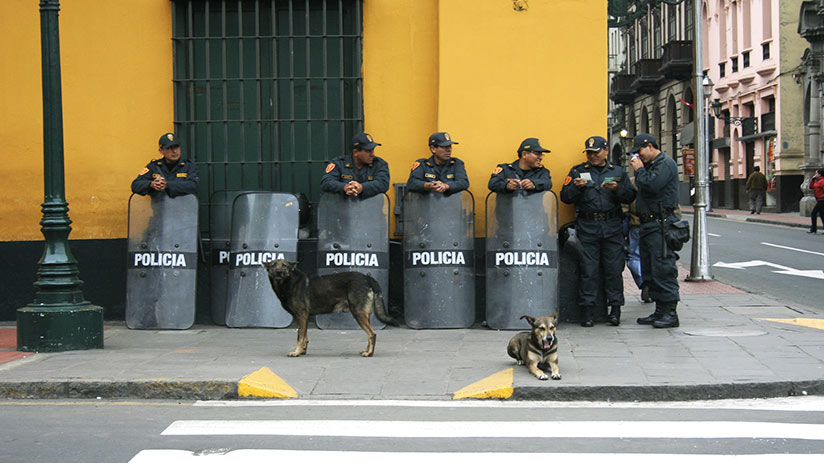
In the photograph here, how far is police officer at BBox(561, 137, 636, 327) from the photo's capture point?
34.3 feet

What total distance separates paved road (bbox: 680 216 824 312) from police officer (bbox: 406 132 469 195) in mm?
5140

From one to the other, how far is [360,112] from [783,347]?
529 cm

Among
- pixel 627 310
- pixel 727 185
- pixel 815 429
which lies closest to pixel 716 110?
pixel 727 185

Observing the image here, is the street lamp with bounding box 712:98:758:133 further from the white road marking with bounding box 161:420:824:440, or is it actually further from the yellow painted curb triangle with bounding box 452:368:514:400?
the white road marking with bounding box 161:420:824:440

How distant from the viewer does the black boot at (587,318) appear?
34.6 ft

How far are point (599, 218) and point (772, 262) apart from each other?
10143 millimetres

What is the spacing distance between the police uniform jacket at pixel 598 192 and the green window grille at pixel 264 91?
258 cm

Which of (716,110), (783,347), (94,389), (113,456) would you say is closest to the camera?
(113,456)

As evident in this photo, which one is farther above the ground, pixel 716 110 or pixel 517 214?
pixel 716 110

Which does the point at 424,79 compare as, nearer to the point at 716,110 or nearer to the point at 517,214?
the point at 517,214

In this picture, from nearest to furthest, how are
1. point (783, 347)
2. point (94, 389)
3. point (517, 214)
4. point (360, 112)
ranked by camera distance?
point (94, 389) → point (783, 347) → point (517, 214) → point (360, 112)

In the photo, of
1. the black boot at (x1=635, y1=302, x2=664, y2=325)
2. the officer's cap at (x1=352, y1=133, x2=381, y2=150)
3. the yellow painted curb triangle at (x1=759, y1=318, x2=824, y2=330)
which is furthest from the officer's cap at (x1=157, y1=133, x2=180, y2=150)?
the yellow painted curb triangle at (x1=759, y1=318, x2=824, y2=330)

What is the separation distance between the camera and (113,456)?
18.1 feet

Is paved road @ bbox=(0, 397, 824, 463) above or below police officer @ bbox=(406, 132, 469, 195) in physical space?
below
